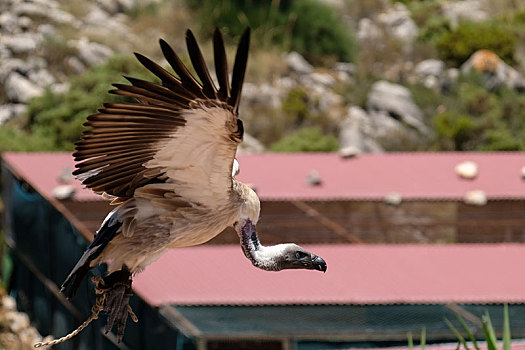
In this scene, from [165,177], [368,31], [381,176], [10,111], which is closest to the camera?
[165,177]

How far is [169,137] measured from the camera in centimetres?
367

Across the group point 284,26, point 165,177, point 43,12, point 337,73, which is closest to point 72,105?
point 43,12

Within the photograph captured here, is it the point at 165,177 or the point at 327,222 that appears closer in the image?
the point at 165,177

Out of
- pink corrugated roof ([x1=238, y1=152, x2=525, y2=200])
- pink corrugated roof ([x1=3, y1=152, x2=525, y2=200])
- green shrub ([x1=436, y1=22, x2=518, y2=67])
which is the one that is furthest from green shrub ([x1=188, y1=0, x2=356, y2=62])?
pink corrugated roof ([x1=238, y1=152, x2=525, y2=200])

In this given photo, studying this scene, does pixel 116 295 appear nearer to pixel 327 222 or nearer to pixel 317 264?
pixel 317 264

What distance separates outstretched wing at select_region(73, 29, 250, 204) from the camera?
3.51 metres

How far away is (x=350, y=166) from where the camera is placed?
11.9 m

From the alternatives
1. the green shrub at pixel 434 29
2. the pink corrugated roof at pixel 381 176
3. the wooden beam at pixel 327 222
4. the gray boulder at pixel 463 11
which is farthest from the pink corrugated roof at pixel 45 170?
the gray boulder at pixel 463 11

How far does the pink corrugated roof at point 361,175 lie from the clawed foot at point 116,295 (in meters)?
6.86

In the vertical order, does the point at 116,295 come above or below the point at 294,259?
below

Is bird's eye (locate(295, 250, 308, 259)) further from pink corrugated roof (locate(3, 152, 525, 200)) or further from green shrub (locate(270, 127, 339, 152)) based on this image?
green shrub (locate(270, 127, 339, 152))

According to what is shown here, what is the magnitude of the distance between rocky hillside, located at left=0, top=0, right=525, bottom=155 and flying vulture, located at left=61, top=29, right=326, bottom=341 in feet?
45.2

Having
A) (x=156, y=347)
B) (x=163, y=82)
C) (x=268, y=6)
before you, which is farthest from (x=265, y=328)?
(x=268, y=6)

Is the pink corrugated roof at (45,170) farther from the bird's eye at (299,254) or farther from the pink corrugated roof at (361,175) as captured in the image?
the bird's eye at (299,254)
